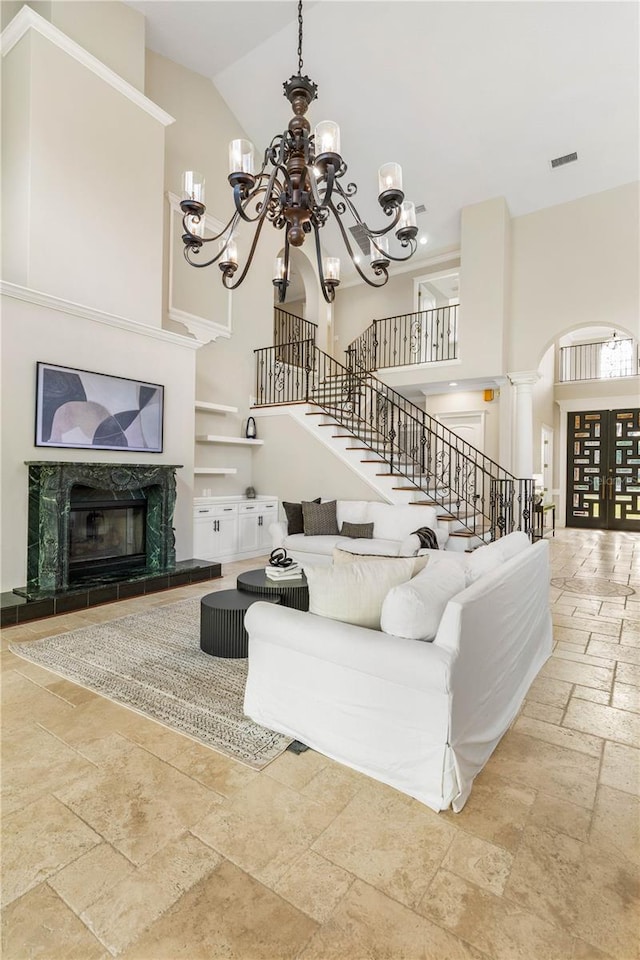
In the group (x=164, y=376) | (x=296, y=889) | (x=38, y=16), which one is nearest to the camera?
(x=296, y=889)

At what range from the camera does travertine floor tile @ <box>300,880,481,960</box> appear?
1226 mm

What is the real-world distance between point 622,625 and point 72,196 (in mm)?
6645

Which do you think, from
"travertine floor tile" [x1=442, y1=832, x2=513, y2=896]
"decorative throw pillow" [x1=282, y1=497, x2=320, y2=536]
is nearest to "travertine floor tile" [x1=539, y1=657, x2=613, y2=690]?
"travertine floor tile" [x1=442, y1=832, x2=513, y2=896]

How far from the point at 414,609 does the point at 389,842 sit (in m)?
0.79

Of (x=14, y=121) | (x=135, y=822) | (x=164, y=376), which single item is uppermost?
(x=14, y=121)

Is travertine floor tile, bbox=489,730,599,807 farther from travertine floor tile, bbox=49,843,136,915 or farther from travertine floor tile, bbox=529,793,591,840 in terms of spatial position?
travertine floor tile, bbox=49,843,136,915

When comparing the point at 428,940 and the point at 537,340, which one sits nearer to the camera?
the point at 428,940

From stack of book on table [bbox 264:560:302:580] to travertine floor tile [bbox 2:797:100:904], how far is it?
6.26 feet

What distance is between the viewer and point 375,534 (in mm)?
5734

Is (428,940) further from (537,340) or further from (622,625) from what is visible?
(537,340)

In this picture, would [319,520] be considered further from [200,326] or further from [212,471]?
[200,326]

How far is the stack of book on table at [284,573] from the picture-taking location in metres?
3.49

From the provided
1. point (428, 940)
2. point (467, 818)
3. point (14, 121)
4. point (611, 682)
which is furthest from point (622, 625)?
point (14, 121)

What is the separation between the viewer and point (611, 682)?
9.44 ft
